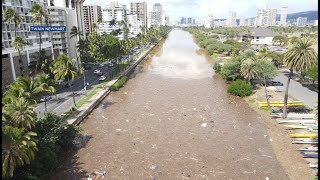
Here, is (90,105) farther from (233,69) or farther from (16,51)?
(233,69)

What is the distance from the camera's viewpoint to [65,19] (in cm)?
7462

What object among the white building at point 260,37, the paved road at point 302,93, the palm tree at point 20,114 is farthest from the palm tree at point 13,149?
the white building at point 260,37

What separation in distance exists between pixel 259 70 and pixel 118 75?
3496 centimetres

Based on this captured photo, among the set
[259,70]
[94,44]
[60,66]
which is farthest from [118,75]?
[259,70]

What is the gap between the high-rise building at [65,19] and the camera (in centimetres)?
7288

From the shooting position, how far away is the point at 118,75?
2820 inches

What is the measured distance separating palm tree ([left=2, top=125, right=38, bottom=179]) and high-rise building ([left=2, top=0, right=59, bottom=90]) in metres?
33.7

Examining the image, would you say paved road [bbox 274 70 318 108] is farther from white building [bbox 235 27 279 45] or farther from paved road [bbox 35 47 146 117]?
white building [bbox 235 27 279 45]

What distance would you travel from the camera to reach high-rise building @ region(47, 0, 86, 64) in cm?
7288

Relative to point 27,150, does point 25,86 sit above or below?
above

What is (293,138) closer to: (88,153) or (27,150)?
(88,153)

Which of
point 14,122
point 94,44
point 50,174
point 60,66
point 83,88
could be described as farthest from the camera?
point 94,44

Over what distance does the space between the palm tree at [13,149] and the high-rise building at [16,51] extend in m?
33.7

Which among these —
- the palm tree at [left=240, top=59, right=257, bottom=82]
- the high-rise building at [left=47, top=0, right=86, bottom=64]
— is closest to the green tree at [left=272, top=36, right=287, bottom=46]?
the palm tree at [left=240, top=59, right=257, bottom=82]
